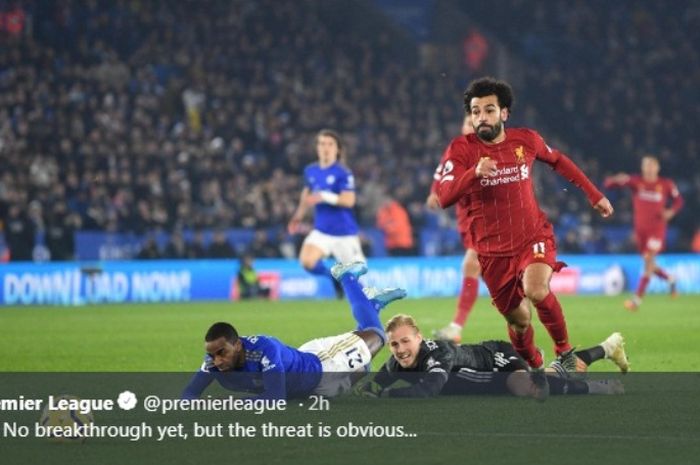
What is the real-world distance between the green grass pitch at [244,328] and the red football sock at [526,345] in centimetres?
168

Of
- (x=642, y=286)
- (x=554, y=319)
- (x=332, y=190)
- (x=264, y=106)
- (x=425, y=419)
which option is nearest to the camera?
(x=425, y=419)

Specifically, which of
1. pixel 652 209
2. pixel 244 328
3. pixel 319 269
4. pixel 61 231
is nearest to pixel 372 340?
pixel 244 328

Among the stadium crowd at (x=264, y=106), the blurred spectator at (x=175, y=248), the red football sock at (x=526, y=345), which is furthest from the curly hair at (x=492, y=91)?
the blurred spectator at (x=175, y=248)

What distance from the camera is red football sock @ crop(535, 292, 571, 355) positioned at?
361 inches

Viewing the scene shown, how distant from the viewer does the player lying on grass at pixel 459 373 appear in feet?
27.9

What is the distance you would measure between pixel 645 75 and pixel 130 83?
48.6ft

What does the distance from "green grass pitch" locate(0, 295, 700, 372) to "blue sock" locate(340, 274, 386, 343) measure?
150 centimetres

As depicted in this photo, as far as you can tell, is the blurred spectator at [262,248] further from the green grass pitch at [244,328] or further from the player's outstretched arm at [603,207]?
the player's outstretched arm at [603,207]

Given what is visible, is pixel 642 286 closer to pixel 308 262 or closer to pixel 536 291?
pixel 308 262

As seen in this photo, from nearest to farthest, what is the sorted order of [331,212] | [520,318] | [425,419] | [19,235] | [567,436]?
[567,436] → [425,419] → [520,318] → [331,212] → [19,235]

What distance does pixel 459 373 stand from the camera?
872 centimetres

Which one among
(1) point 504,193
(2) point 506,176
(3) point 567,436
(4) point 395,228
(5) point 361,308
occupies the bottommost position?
(3) point 567,436

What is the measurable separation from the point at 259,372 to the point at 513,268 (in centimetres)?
220

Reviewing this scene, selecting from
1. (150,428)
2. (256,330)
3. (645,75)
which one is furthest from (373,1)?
(150,428)
